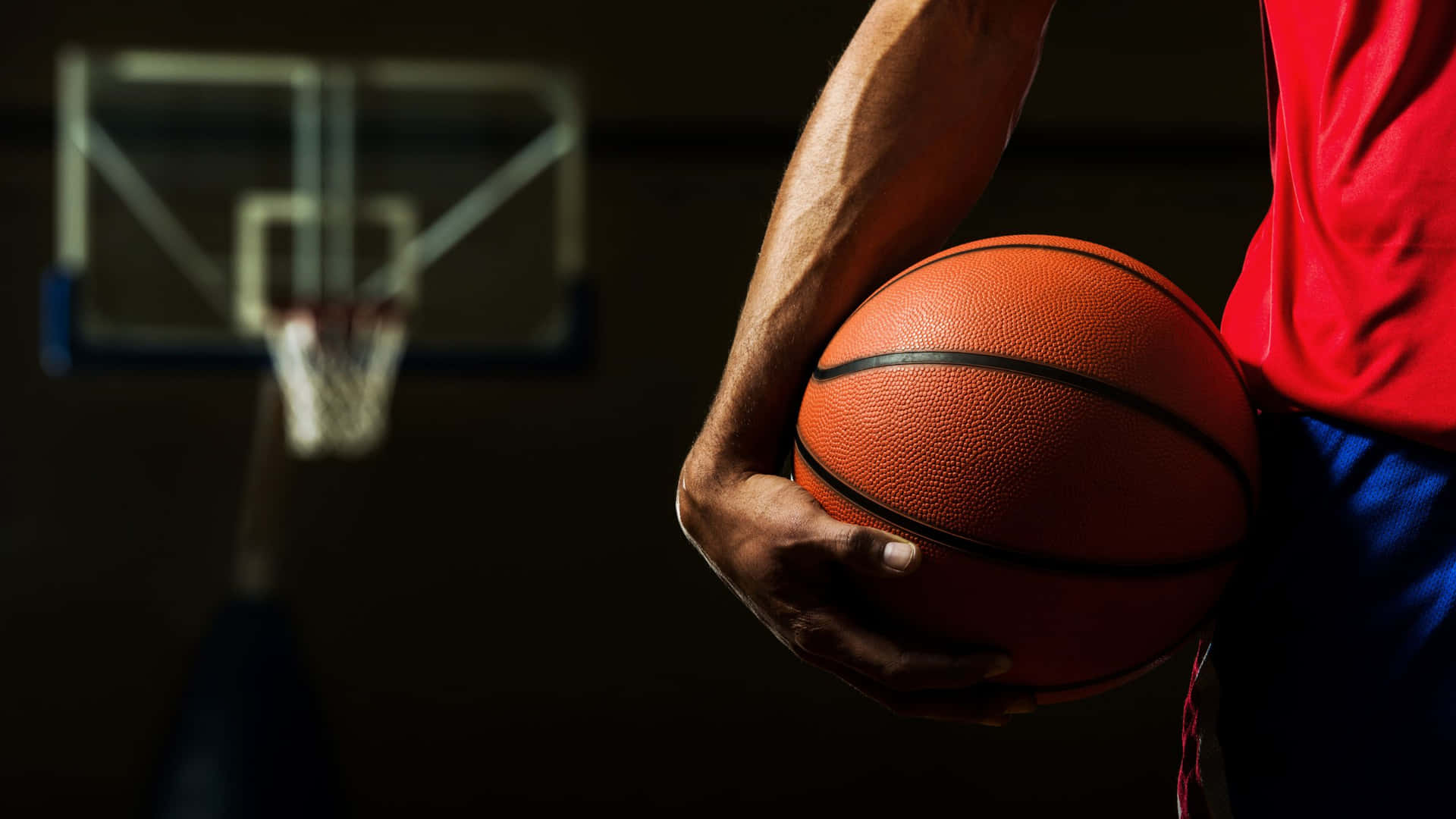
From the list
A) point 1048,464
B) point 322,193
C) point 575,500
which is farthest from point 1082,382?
point 322,193

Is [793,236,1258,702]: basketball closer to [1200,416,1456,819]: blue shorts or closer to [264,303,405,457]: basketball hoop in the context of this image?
[1200,416,1456,819]: blue shorts

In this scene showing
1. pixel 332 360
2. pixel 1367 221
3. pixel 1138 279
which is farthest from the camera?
pixel 332 360

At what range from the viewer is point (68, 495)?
3764mm

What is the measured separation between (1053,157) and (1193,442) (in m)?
3.61

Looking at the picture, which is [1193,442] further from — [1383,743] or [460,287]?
[460,287]

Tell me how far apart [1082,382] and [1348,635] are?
18 centimetres

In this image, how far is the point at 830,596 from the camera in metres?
0.71

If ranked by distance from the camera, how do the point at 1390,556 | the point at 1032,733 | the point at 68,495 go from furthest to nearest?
the point at 1032,733
the point at 68,495
the point at 1390,556

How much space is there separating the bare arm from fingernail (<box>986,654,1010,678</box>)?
0.15ft

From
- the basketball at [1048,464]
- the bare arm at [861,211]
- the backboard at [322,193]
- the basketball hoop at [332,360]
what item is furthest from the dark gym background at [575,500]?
the basketball at [1048,464]

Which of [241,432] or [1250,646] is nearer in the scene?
[1250,646]

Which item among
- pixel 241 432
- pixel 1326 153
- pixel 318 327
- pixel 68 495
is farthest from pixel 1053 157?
pixel 1326 153

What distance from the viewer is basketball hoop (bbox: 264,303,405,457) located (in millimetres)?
3322

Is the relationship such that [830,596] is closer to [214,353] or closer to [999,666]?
[999,666]
